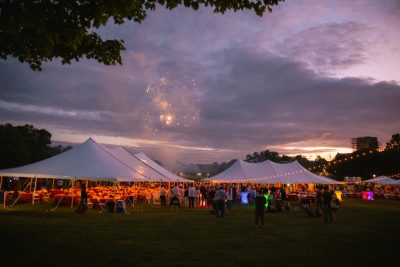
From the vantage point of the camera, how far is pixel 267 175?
3278 cm

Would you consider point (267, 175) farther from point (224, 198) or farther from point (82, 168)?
point (82, 168)

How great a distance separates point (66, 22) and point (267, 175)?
28050 mm

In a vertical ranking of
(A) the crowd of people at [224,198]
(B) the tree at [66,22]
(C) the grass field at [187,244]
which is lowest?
(C) the grass field at [187,244]

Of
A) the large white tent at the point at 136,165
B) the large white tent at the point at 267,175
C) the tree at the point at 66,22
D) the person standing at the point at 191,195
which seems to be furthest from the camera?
the large white tent at the point at 267,175

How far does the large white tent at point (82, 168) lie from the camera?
59.8ft

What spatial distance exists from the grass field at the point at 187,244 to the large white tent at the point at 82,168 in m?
5.07

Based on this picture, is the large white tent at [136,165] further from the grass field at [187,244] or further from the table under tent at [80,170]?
the grass field at [187,244]

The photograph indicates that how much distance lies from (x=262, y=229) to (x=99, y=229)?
552 cm

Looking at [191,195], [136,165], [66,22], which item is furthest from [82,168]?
[66,22]

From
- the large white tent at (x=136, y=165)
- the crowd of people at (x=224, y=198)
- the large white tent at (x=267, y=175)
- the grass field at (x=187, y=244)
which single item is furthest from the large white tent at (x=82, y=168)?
the large white tent at (x=267, y=175)

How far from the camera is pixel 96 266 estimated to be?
662cm

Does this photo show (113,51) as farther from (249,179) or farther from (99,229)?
(249,179)

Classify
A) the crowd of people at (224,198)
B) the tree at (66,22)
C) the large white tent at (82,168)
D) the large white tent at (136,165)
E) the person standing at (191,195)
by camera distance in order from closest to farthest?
the tree at (66,22) < the crowd of people at (224,198) < the large white tent at (82,168) < the person standing at (191,195) < the large white tent at (136,165)

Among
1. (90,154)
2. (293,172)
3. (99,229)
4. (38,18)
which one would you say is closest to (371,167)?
(293,172)
